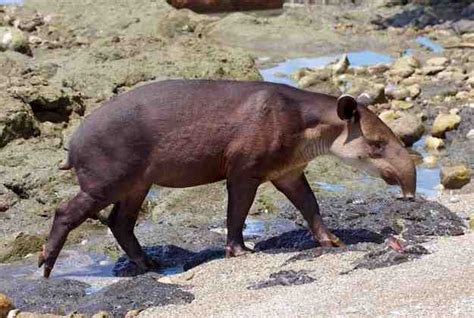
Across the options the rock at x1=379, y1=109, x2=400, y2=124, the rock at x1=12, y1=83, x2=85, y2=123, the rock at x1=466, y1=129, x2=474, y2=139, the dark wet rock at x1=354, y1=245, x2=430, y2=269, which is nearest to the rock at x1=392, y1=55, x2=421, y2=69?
the rock at x1=379, y1=109, x2=400, y2=124

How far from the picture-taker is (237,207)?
8.66m

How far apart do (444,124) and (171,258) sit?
22.7 ft

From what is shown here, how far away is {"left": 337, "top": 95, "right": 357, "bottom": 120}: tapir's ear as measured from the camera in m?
8.52

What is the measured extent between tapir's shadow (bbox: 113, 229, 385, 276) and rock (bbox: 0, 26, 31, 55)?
1106 centimetres

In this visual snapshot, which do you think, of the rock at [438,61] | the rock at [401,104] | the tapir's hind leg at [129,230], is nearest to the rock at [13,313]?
the tapir's hind leg at [129,230]

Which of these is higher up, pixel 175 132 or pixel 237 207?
pixel 175 132

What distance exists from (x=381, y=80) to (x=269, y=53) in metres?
5.06

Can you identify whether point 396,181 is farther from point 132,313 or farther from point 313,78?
point 313,78

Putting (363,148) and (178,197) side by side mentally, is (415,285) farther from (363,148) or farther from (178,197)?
(178,197)

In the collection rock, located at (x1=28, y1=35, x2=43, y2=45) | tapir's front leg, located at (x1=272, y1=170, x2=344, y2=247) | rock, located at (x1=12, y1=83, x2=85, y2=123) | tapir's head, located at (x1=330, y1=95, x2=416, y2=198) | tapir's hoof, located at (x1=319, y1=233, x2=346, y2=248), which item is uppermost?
tapir's head, located at (x1=330, y1=95, x2=416, y2=198)

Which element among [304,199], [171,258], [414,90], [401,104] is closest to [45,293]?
[171,258]

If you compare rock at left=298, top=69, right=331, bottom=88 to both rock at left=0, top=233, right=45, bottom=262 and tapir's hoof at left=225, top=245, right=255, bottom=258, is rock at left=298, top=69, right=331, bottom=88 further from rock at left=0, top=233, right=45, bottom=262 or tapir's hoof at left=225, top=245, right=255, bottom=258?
tapir's hoof at left=225, top=245, right=255, bottom=258

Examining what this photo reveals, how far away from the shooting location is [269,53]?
23.6 metres

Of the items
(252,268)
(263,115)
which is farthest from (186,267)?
(263,115)
